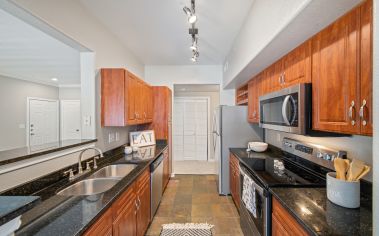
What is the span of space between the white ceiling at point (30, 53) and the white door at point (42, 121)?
2.96ft

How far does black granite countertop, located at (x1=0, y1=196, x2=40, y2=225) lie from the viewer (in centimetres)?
73

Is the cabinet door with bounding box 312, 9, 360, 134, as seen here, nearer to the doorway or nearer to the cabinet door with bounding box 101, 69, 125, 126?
the cabinet door with bounding box 101, 69, 125, 126

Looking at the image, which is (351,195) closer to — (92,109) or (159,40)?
(92,109)

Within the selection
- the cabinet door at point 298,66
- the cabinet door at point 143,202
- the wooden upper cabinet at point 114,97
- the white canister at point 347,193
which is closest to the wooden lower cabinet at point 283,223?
the white canister at point 347,193

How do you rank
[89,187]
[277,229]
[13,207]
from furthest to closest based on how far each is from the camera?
[89,187], [277,229], [13,207]

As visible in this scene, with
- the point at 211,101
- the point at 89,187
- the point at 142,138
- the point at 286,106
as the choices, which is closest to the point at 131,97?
the point at 142,138

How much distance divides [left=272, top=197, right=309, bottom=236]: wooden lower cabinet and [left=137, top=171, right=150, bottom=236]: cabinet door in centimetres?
130

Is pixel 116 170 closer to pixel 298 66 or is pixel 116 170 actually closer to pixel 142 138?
pixel 142 138

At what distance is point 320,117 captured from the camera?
57.5 inches

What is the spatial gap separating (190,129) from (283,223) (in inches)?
201

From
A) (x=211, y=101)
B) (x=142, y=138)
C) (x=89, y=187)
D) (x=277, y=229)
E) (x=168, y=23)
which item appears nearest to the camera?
(x=277, y=229)

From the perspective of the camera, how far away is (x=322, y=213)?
1166mm

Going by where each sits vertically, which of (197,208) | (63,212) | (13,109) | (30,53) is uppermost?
(30,53)

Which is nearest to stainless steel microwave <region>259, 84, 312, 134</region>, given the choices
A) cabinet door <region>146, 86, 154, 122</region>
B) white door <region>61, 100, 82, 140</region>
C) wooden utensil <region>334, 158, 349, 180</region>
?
wooden utensil <region>334, 158, 349, 180</region>
